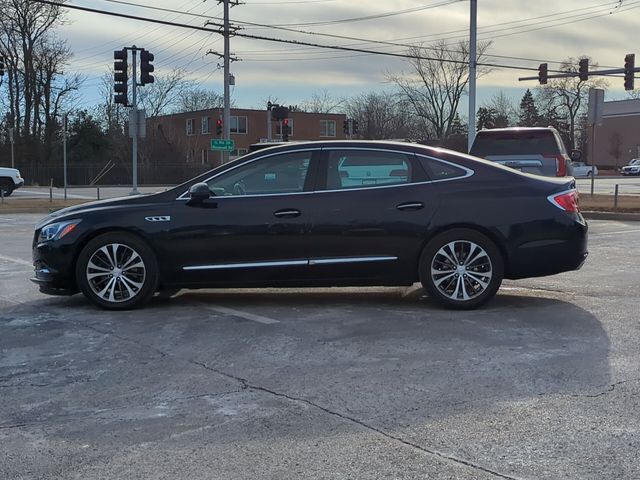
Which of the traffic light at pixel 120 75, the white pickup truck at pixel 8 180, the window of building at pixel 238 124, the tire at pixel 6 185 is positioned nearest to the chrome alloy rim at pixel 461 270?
the traffic light at pixel 120 75

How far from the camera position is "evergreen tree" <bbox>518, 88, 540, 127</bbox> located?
93.9m

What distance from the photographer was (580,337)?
18.2ft

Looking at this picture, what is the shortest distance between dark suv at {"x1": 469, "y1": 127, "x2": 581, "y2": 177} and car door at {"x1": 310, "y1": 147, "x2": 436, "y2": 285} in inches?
260

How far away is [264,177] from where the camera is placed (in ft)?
21.7

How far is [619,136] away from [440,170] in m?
92.2

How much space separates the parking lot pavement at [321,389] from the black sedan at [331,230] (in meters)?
0.36

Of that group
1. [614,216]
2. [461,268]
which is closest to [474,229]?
[461,268]

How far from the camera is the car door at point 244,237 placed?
21.2ft

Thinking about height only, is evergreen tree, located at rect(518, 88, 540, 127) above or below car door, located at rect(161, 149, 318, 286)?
above

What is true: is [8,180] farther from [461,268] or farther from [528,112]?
[528,112]

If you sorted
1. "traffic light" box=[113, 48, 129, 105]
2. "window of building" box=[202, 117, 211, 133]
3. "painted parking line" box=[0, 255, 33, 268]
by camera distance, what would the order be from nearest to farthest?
"painted parking line" box=[0, 255, 33, 268]
"traffic light" box=[113, 48, 129, 105]
"window of building" box=[202, 117, 211, 133]

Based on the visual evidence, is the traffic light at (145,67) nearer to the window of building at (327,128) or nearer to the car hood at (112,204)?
the car hood at (112,204)

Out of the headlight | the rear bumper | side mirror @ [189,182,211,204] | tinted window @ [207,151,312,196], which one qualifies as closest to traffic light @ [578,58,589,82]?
the rear bumper

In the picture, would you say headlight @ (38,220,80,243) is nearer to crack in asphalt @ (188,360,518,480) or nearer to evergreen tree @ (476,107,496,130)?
crack in asphalt @ (188,360,518,480)
